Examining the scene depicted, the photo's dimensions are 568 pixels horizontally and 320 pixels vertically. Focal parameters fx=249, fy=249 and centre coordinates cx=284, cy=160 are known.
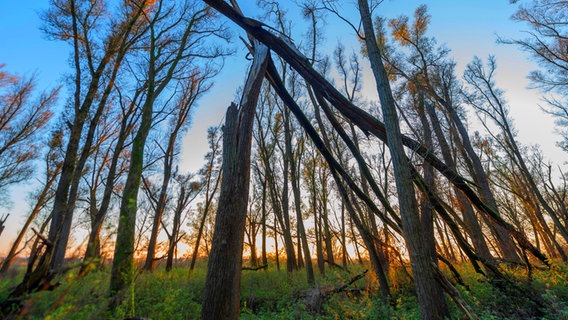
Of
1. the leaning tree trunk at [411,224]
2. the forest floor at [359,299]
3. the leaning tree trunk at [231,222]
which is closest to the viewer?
the leaning tree trunk at [231,222]

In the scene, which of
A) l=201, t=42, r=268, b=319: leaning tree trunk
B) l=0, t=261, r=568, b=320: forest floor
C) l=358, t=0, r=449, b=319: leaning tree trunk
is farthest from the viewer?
l=0, t=261, r=568, b=320: forest floor

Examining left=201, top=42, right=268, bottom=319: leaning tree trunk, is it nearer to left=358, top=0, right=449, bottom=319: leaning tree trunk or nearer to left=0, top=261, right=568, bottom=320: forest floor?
left=0, top=261, right=568, bottom=320: forest floor

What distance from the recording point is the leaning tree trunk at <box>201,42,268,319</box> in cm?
178

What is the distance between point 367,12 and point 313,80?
8.00 feet

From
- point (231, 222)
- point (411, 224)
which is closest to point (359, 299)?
point (411, 224)

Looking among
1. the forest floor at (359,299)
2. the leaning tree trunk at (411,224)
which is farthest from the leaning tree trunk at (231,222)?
the leaning tree trunk at (411,224)

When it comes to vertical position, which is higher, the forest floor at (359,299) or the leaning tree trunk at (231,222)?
the leaning tree trunk at (231,222)

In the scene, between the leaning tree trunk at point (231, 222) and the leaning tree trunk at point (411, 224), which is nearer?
the leaning tree trunk at point (231, 222)

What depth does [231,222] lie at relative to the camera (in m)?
1.93

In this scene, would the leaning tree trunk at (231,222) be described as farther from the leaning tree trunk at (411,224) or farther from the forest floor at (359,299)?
the leaning tree trunk at (411,224)

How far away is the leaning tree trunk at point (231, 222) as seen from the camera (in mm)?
1776

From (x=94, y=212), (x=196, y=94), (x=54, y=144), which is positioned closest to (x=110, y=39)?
(x=196, y=94)

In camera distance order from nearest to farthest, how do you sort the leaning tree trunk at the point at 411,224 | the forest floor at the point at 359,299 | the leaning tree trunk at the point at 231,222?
the leaning tree trunk at the point at 231,222
the leaning tree trunk at the point at 411,224
the forest floor at the point at 359,299

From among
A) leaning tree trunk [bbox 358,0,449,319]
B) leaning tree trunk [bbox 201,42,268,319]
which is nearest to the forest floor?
leaning tree trunk [bbox 201,42,268,319]
